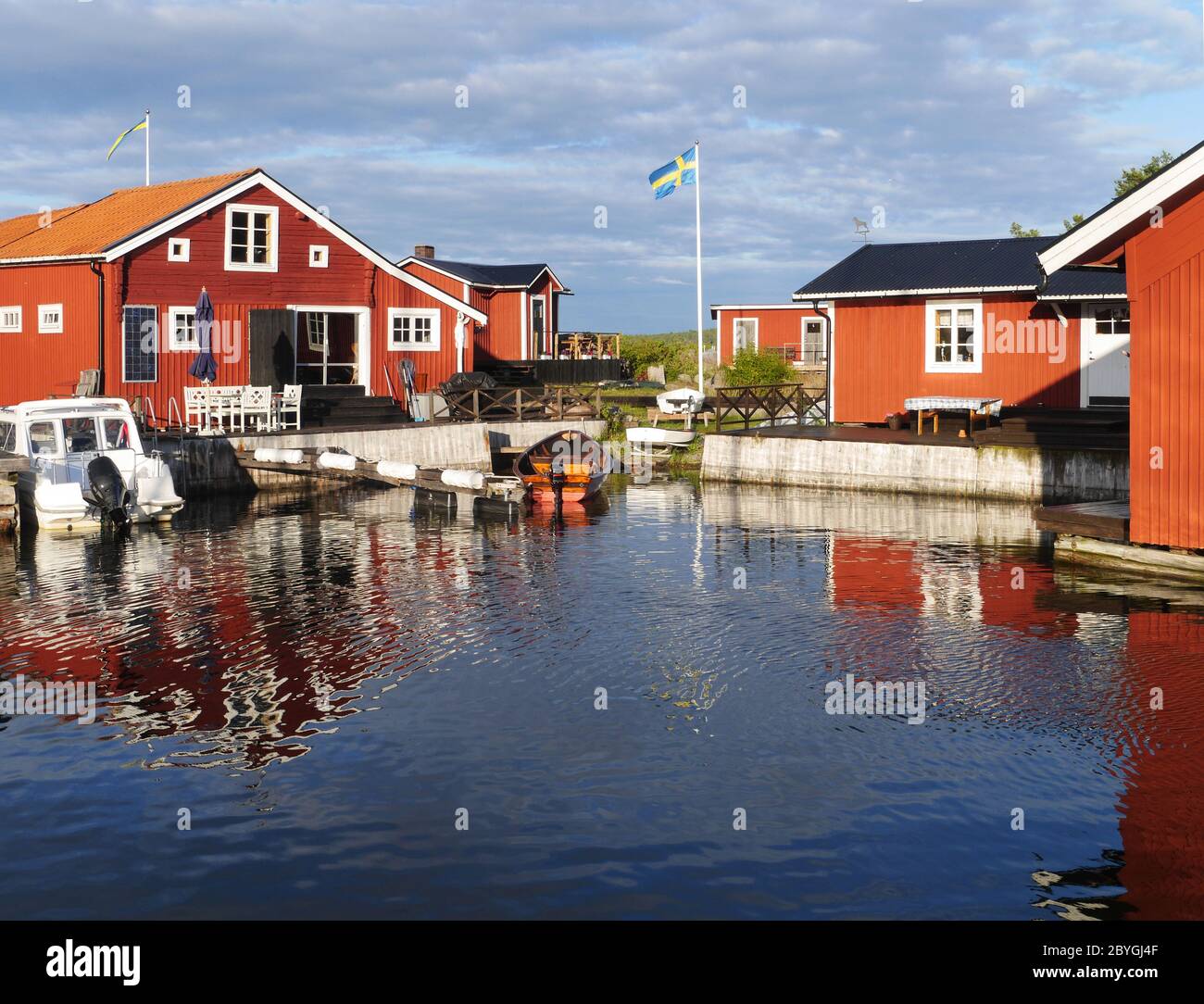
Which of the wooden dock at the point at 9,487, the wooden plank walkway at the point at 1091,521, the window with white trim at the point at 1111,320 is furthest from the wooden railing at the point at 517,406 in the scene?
the wooden plank walkway at the point at 1091,521

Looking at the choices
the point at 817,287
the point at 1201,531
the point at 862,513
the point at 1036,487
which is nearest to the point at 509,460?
the point at 817,287

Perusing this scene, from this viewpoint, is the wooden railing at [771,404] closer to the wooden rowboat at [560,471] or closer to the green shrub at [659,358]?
the wooden rowboat at [560,471]

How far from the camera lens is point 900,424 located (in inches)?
1303

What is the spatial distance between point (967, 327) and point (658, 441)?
9.92 metres

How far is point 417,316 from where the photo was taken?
40.2 metres

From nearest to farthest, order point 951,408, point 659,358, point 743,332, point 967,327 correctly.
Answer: point 951,408 → point 967,327 → point 743,332 → point 659,358

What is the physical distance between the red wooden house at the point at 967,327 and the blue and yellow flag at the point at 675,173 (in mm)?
8233

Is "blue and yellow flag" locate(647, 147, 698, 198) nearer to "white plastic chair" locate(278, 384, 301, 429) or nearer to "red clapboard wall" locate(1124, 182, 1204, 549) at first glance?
"white plastic chair" locate(278, 384, 301, 429)

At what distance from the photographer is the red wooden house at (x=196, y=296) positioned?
3309 centimetres

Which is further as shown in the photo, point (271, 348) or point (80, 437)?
point (271, 348)

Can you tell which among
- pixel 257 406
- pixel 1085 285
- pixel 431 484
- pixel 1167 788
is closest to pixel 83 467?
pixel 431 484

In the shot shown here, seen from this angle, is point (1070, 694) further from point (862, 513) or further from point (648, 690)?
point (862, 513)

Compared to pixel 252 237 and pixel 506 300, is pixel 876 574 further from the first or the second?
pixel 506 300
